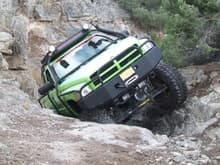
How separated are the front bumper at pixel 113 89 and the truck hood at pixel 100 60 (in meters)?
0.38

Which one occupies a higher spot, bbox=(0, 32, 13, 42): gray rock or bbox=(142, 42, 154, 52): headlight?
bbox=(142, 42, 154, 52): headlight

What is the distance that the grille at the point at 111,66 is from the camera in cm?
771

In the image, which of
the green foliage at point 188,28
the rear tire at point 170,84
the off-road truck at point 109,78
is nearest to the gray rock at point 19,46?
the off-road truck at point 109,78

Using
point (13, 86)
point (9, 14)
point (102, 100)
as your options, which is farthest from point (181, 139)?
point (9, 14)

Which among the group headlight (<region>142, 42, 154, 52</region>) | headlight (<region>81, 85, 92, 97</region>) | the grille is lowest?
headlight (<region>81, 85, 92, 97</region>)

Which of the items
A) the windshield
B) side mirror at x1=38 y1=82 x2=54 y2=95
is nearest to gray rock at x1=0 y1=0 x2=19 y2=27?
the windshield

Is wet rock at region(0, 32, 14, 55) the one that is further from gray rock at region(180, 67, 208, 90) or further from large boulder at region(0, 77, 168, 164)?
gray rock at region(180, 67, 208, 90)

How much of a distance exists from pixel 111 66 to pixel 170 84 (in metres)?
1.24

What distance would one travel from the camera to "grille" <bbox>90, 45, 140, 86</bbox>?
7.71 meters

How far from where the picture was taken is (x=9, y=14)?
1276 centimetres

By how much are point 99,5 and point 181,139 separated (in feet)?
59.3

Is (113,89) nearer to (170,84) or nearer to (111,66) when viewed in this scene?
(111,66)

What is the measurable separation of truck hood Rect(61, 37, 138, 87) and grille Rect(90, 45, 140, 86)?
0.09 m

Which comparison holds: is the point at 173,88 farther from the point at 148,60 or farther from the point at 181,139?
the point at 181,139
